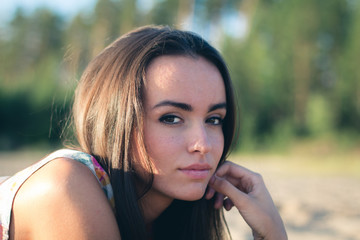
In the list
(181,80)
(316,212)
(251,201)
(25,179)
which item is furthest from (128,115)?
(316,212)

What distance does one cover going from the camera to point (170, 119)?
191cm

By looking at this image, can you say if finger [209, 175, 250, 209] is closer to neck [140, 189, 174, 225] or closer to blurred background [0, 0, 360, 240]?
neck [140, 189, 174, 225]

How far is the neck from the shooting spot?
206 centimetres

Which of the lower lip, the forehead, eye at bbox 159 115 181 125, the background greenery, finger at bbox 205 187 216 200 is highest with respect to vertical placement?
the background greenery

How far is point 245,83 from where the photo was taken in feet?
66.5

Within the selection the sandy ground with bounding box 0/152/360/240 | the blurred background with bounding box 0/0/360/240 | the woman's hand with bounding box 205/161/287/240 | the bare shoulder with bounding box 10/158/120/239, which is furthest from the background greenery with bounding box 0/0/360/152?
the bare shoulder with bounding box 10/158/120/239

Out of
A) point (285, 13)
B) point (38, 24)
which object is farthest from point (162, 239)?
point (38, 24)

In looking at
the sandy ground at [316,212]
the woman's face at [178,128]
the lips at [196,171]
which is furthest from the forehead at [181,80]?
the sandy ground at [316,212]

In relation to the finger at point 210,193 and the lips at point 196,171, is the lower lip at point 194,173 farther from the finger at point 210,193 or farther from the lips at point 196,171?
the finger at point 210,193

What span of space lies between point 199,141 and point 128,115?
392mm

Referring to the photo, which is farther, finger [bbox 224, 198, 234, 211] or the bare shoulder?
finger [bbox 224, 198, 234, 211]

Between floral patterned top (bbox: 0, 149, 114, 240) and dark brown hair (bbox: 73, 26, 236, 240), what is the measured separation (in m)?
0.08

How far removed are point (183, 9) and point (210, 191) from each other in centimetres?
2319

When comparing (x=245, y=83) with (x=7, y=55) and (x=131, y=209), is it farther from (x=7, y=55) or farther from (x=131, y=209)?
(x=7, y=55)
